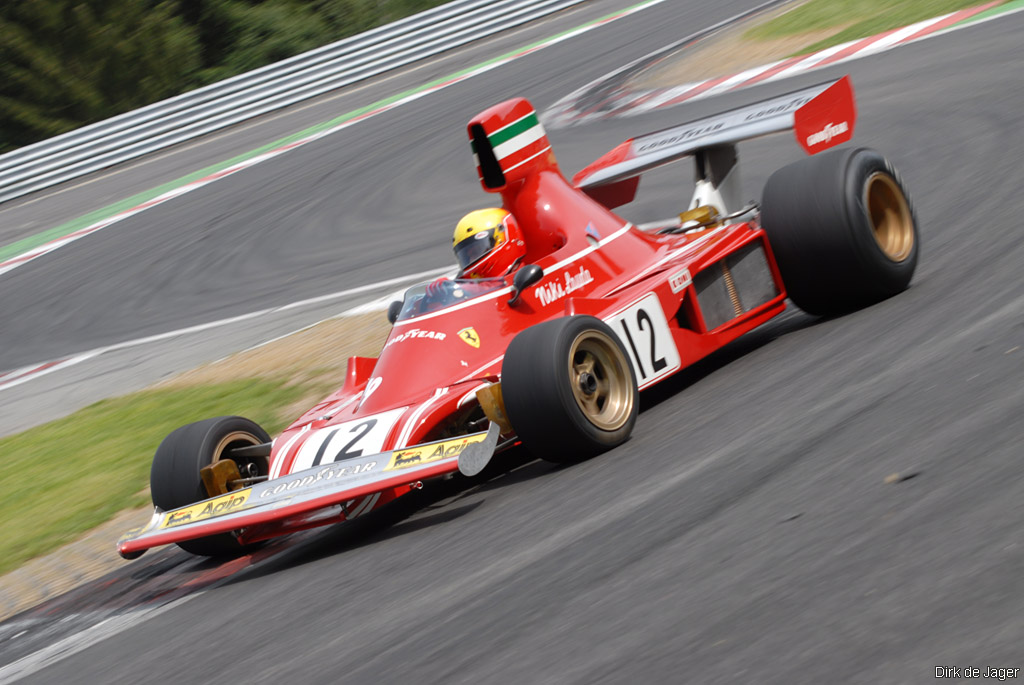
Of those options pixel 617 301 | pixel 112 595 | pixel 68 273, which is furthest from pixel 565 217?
pixel 68 273

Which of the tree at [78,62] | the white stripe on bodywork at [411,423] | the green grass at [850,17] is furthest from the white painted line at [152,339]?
the tree at [78,62]

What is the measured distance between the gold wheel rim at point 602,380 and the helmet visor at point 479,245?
101 cm

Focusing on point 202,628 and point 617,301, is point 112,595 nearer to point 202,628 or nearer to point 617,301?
point 202,628

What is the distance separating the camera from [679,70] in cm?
1744

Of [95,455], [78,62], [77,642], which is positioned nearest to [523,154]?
[77,642]

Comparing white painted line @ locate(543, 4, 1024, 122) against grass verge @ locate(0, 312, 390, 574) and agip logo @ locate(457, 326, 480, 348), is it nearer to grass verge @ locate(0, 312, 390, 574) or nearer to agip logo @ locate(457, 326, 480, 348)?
grass verge @ locate(0, 312, 390, 574)

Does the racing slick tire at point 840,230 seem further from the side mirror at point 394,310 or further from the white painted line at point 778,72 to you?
the white painted line at point 778,72

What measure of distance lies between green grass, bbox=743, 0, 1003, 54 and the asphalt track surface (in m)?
8.14

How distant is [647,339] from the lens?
6383 mm

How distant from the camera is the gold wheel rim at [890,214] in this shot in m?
7.15

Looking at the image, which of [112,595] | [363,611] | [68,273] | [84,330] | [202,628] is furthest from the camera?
[68,273]

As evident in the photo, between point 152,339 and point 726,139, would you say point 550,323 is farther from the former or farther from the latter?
point 152,339

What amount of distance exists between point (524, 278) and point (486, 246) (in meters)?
0.40

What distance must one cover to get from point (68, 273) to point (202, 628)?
450 inches
